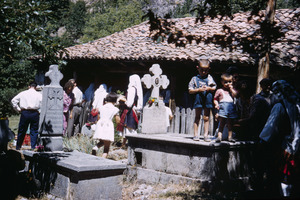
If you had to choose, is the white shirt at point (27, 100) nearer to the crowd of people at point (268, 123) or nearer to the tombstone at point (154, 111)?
the tombstone at point (154, 111)

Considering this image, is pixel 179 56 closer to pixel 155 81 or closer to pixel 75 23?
pixel 155 81

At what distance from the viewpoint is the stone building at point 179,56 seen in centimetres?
889

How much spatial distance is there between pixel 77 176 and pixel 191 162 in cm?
200

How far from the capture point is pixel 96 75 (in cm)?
1331

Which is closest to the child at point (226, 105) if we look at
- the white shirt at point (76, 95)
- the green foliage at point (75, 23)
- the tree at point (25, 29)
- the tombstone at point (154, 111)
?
the tombstone at point (154, 111)

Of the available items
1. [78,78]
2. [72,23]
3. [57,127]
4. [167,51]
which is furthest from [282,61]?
[72,23]

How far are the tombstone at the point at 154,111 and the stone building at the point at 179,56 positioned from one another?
1.63 meters

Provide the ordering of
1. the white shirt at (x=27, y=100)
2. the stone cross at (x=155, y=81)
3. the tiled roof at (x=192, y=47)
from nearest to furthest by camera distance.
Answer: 1. the stone cross at (x=155, y=81)
2. the white shirt at (x=27, y=100)
3. the tiled roof at (x=192, y=47)

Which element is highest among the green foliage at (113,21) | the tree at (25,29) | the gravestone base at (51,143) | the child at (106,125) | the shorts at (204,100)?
the green foliage at (113,21)

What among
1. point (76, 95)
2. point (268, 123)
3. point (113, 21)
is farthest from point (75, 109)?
point (113, 21)

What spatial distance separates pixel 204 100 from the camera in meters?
5.32

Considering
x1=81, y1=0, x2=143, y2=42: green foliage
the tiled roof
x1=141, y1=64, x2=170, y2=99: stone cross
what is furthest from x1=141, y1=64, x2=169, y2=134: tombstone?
x1=81, y1=0, x2=143, y2=42: green foliage

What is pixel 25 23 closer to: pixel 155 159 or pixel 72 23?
pixel 155 159

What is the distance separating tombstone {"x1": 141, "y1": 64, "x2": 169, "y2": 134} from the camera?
20.7ft
